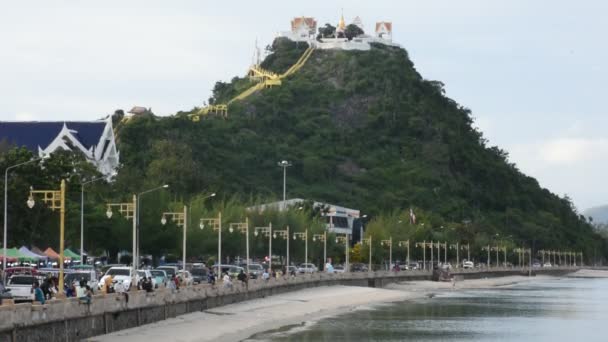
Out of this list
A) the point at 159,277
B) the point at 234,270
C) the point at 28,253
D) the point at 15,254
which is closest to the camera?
the point at 15,254

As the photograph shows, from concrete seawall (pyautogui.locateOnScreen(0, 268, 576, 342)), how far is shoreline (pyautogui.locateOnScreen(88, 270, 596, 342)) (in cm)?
47

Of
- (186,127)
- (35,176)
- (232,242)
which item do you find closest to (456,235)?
(186,127)

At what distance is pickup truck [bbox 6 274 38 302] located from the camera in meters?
53.2

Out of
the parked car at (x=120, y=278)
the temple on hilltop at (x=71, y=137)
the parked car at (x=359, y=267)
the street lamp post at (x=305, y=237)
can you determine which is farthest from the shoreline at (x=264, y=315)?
the temple on hilltop at (x=71, y=137)

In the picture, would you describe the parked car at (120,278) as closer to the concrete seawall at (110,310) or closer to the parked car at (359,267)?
the concrete seawall at (110,310)

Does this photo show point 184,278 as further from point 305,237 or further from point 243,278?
point 305,237

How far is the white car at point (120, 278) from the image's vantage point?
57.4 meters

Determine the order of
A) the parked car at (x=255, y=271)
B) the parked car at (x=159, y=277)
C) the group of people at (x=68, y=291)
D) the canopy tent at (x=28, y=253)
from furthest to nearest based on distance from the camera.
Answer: the parked car at (x=255, y=271) → the canopy tent at (x=28, y=253) → the parked car at (x=159, y=277) → the group of people at (x=68, y=291)

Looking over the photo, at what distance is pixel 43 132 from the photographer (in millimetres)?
138500

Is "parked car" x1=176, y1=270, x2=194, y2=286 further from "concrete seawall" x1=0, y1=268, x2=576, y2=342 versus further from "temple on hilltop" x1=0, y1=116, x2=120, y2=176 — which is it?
"temple on hilltop" x1=0, y1=116, x2=120, y2=176

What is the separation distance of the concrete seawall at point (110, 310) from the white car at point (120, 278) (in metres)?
1.30

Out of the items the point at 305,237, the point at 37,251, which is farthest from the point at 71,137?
the point at 37,251

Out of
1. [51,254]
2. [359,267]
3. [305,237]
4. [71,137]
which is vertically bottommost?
[359,267]

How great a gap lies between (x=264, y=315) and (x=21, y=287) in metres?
18.0
